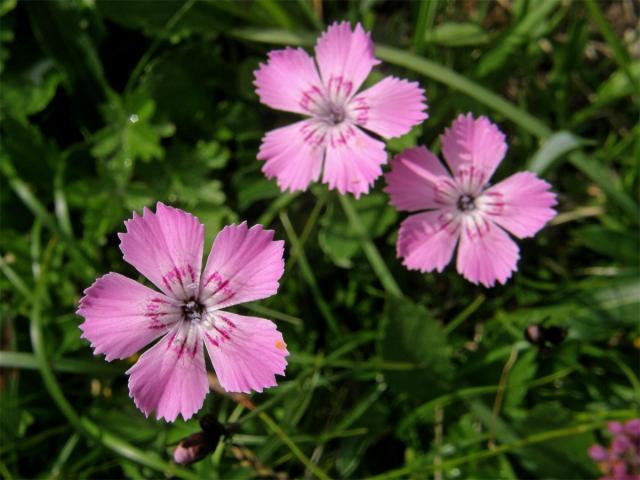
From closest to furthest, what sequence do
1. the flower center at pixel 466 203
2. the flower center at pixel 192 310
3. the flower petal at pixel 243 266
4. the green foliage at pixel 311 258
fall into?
the flower petal at pixel 243 266, the flower center at pixel 192 310, the flower center at pixel 466 203, the green foliage at pixel 311 258

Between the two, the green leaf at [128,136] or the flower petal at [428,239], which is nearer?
the flower petal at [428,239]

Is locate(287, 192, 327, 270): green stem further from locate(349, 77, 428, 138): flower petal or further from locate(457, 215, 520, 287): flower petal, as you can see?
locate(457, 215, 520, 287): flower petal

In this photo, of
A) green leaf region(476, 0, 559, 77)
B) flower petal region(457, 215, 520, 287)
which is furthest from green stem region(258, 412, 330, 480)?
green leaf region(476, 0, 559, 77)

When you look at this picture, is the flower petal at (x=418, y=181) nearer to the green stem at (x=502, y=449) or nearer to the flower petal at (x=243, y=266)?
the flower petal at (x=243, y=266)

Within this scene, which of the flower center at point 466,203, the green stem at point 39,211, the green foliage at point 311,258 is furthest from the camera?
the green stem at point 39,211

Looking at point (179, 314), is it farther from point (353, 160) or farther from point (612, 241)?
point (612, 241)

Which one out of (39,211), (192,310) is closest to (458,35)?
(192,310)

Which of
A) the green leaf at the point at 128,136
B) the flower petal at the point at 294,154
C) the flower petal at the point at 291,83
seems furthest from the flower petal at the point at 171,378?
the green leaf at the point at 128,136
